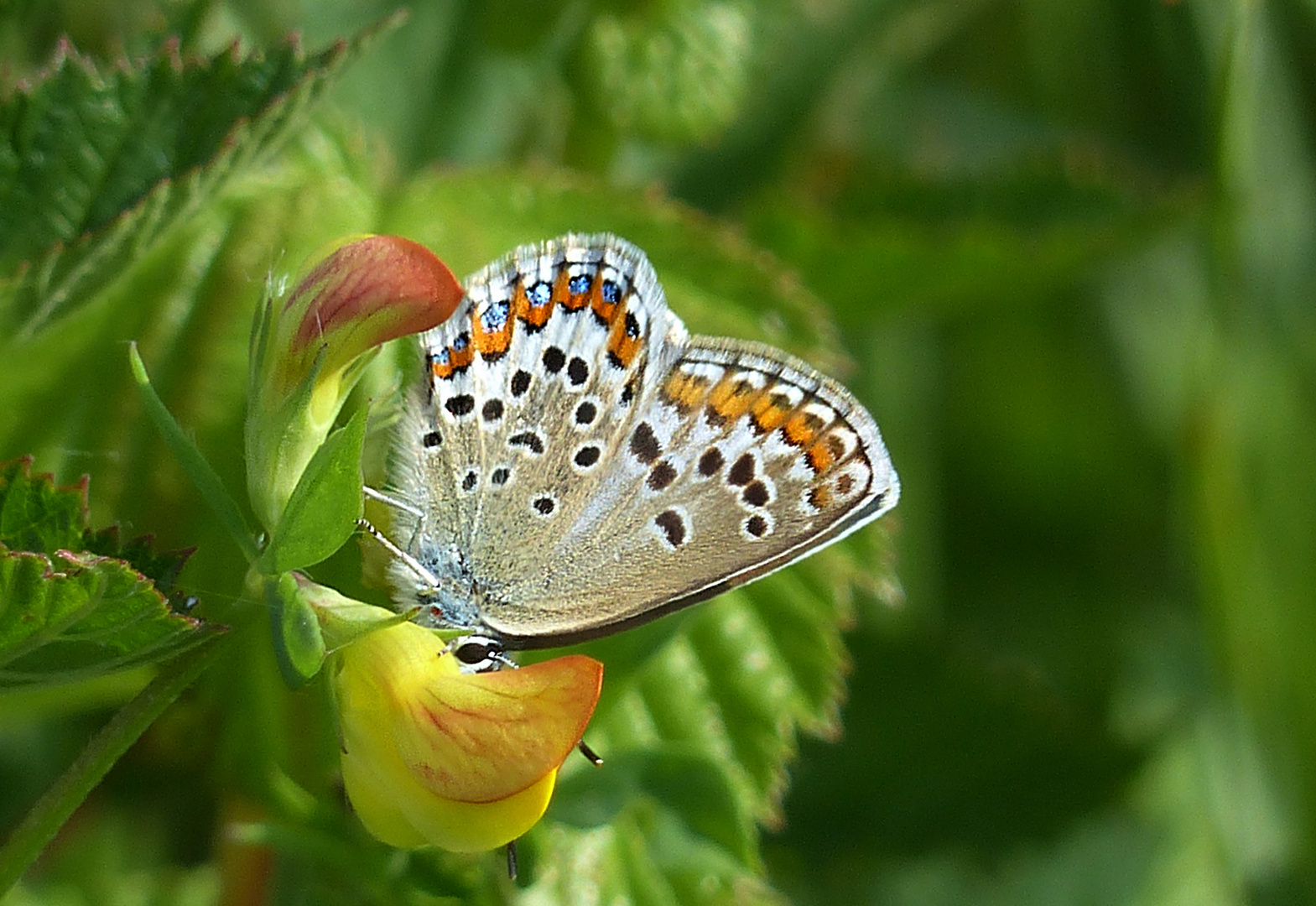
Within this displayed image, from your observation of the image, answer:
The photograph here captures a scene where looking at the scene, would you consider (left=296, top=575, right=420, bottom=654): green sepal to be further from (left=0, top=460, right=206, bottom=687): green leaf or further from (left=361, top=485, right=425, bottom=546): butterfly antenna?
(left=361, top=485, right=425, bottom=546): butterfly antenna

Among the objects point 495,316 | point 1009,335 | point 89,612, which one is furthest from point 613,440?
point 1009,335

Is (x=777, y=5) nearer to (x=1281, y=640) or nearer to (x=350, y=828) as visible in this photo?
(x=1281, y=640)

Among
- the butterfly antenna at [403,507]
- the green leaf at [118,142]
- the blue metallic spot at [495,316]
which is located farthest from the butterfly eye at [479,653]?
the green leaf at [118,142]

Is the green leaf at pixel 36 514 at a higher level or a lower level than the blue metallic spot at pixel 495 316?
lower

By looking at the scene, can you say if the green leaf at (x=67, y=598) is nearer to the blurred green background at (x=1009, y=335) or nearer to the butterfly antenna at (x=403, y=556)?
the butterfly antenna at (x=403, y=556)

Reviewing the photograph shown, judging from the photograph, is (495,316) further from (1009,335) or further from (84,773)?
(1009,335)

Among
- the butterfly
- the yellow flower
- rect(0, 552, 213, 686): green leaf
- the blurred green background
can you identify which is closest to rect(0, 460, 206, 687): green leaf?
rect(0, 552, 213, 686): green leaf

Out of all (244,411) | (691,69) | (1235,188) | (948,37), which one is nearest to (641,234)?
(691,69)
